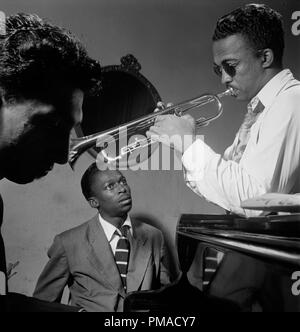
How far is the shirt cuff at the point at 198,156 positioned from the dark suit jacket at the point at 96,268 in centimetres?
37

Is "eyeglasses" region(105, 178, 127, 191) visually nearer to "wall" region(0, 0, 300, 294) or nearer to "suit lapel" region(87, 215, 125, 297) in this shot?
"wall" region(0, 0, 300, 294)

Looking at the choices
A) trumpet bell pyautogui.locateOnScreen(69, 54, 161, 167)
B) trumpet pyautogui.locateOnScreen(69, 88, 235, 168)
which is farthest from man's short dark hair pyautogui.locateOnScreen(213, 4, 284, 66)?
trumpet bell pyautogui.locateOnScreen(69, 54, 161, 167)

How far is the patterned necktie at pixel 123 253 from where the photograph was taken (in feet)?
6.15

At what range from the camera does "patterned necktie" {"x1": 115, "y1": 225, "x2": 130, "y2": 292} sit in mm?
1873

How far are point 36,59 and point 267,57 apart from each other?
3.42 feet

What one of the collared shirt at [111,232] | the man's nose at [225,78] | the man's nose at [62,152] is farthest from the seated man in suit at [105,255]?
the man's nose at [225,78]

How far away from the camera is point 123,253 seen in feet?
6.21

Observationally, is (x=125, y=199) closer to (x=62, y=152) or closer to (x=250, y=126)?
(x=62, y=152)

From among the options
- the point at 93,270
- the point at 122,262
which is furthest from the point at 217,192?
the point at 93,270

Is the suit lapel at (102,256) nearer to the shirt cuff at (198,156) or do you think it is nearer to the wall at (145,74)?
the wall at (145,74)

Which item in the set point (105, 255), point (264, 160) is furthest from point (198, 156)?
point (105, 255)

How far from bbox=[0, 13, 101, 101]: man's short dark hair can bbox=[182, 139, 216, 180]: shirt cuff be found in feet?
2.04
